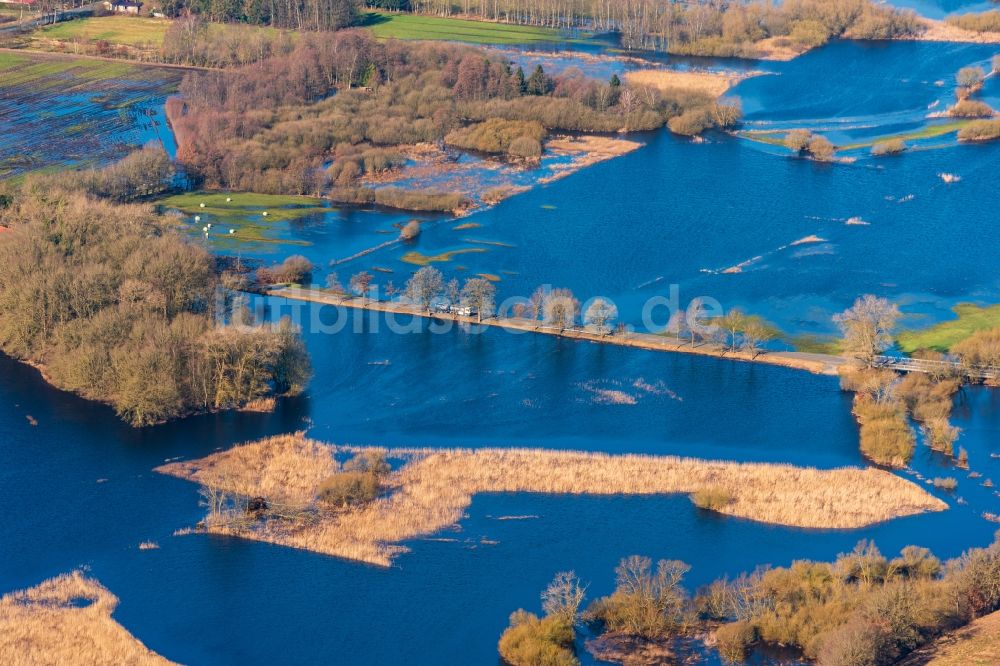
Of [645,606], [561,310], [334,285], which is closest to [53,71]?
[334,285]

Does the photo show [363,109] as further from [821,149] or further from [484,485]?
[484,485]

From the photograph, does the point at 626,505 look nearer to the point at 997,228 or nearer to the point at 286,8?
the point at 997,228

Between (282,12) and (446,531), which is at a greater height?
(282,12)

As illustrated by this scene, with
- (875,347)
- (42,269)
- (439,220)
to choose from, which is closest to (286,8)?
(439,220)

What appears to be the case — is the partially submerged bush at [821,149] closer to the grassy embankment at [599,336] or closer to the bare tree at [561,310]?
the grassy embankment at [599,336]

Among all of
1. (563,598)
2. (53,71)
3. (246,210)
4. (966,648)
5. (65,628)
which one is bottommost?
(65,628)

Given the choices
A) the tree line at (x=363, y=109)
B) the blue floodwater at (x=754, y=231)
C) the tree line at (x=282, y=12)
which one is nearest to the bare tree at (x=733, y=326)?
the blue floodwater at (x=754, y=231)

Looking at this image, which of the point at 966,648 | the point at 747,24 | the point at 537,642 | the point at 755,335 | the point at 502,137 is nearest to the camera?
the point at 966,648
